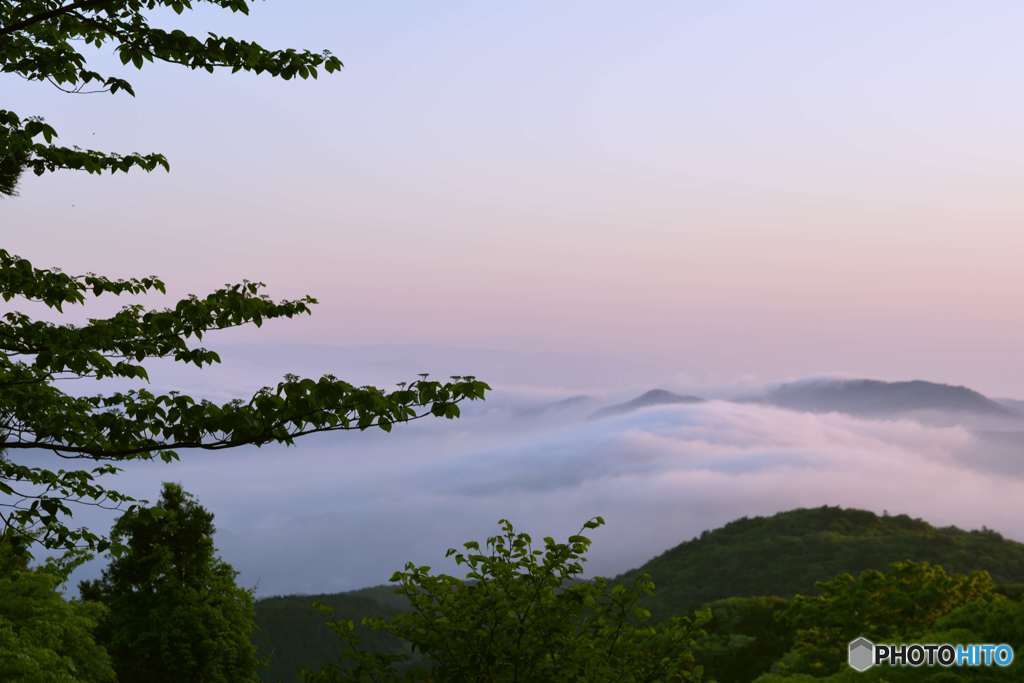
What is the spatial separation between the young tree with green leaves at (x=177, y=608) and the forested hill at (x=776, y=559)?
47.5 m

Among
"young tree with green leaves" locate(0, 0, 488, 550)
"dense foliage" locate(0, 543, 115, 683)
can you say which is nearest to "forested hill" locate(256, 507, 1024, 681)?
"dense foliage" locate(0, 543, 115, 683)

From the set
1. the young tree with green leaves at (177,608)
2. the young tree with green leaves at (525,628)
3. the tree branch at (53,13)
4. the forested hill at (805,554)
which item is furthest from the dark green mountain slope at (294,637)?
the tree branch at (53,13)

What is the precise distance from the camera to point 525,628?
1108cm

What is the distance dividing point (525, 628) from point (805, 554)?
88.3 m

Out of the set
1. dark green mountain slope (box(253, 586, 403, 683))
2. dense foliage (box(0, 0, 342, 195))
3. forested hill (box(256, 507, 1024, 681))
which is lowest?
dark green mountain slope (box(253, 586, 403, 683))

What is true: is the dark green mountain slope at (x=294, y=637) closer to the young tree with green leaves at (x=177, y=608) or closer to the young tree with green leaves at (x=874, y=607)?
the young tree with green leaves at (x=177, y=608)

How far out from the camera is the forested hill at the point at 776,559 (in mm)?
83250

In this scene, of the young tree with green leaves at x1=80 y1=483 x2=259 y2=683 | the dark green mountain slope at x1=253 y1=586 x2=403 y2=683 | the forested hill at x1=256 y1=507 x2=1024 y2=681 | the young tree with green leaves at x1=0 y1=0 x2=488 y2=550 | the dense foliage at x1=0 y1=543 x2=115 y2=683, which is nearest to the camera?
the young tree with green leaves at x1=0 y1=0 x2=488 y2=550

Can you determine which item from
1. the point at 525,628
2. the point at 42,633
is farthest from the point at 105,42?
the point at 42,633

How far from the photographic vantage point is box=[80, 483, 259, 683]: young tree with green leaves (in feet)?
83.6

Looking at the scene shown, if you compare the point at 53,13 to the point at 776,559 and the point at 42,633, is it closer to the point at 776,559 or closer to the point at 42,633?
the point at 42,633

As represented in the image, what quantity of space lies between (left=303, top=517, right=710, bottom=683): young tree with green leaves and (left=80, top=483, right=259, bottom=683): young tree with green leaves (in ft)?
51.4

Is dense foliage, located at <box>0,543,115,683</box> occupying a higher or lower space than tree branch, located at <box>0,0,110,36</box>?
lower

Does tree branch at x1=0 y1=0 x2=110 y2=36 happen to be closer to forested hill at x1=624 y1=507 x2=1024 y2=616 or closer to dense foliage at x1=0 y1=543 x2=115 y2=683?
dense foliage at x1=0 y1=543 x2=115 y2=683
